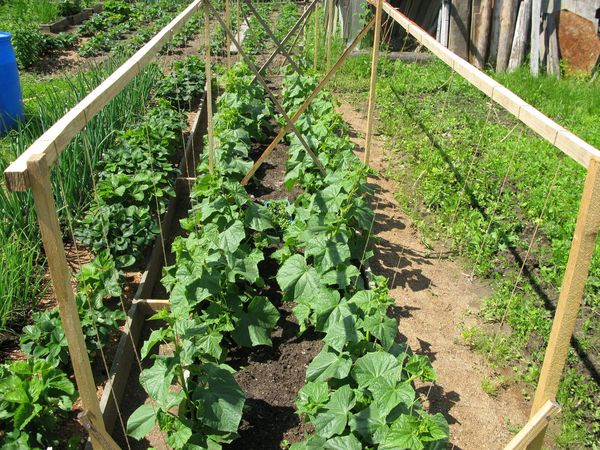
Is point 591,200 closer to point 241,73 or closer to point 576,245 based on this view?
point 576,245

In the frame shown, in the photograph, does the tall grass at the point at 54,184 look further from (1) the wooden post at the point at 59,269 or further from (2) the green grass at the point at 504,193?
(2) the green grass at the point at 504,193

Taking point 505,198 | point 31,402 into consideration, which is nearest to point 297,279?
point 31,402

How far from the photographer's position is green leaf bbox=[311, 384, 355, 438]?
241 centimetres

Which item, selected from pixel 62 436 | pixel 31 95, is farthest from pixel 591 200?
pixel 31 95

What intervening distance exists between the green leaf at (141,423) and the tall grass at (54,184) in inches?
33.9

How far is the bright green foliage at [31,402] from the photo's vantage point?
2.41 metres

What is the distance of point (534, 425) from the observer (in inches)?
89.0

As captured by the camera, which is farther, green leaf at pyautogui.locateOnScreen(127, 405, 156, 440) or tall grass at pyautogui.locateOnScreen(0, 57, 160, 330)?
tall grass at pyautogui.locateOnScreen(0, 57, 160, 330)

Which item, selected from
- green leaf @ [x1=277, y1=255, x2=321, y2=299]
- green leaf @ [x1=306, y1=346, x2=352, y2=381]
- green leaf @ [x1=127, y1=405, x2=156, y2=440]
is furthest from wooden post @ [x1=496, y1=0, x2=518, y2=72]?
green leaf @ [x1=127, y1=405, x2=156, y2=440]

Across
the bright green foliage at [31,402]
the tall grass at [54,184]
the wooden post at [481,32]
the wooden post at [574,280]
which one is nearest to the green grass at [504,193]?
the wooden post at [574,280]

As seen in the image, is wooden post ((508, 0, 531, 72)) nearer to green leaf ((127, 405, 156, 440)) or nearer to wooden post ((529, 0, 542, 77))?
wooden post ((529, 0, 542, 77))

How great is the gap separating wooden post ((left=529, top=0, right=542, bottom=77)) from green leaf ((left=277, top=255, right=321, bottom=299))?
5387 millimetres

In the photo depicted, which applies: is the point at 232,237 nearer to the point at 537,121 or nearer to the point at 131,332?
the point at 131,332

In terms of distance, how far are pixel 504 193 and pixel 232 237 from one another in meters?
2.58
